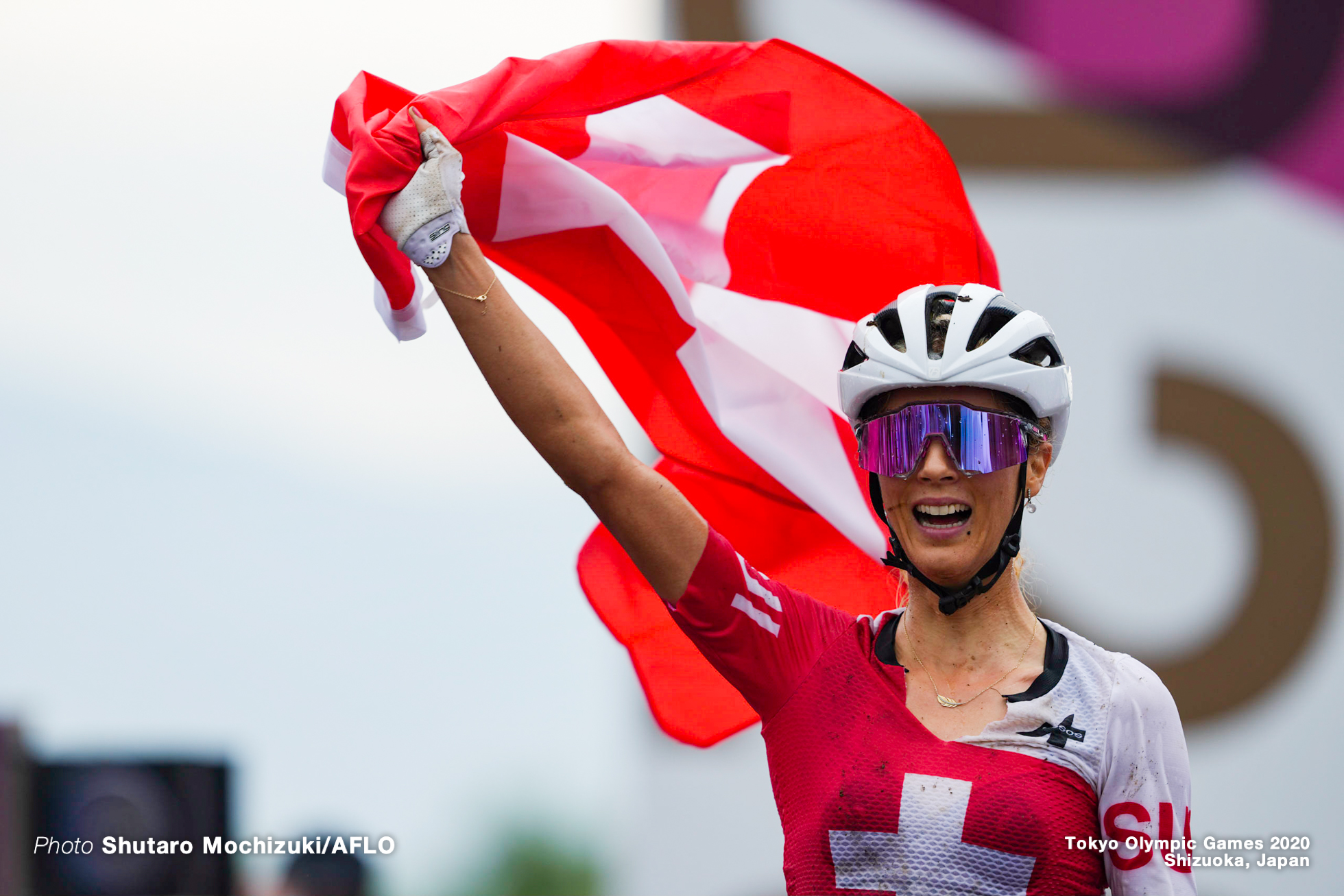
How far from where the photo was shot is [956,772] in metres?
2.19

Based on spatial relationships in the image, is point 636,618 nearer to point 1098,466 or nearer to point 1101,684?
point 1101,684

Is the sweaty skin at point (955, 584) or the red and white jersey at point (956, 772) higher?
the sweaty skin at point (955, 584)

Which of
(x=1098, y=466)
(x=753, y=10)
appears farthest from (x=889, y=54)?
(x=1098, y=466)

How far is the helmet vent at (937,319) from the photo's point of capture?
99.2 inches

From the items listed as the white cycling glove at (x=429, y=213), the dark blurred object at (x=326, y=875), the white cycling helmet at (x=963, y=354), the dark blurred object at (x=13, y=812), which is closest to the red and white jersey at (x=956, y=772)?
the white cycling helmet at (x=963, y=354)

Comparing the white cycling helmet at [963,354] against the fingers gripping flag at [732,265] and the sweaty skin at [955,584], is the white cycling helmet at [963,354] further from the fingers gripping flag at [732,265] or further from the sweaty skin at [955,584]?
the fingers gripping flag at [732,265]

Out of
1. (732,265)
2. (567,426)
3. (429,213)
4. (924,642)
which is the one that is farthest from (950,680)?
(732,265)

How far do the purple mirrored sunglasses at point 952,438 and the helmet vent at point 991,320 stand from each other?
154 millimetres

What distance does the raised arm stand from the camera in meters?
2.29

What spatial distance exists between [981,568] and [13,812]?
12.9 ft

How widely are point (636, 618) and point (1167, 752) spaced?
4.60 feet

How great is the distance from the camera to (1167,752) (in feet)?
7.25

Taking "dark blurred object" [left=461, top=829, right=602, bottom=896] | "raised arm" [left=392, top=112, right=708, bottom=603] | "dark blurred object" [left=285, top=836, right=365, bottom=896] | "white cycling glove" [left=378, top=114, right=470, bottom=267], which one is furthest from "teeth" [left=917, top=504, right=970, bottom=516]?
"dark blurred object" [left=461, top=829, right=602, bottom=896]

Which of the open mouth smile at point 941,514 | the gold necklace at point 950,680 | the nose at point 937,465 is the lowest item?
the gold necklace at point 950,680
